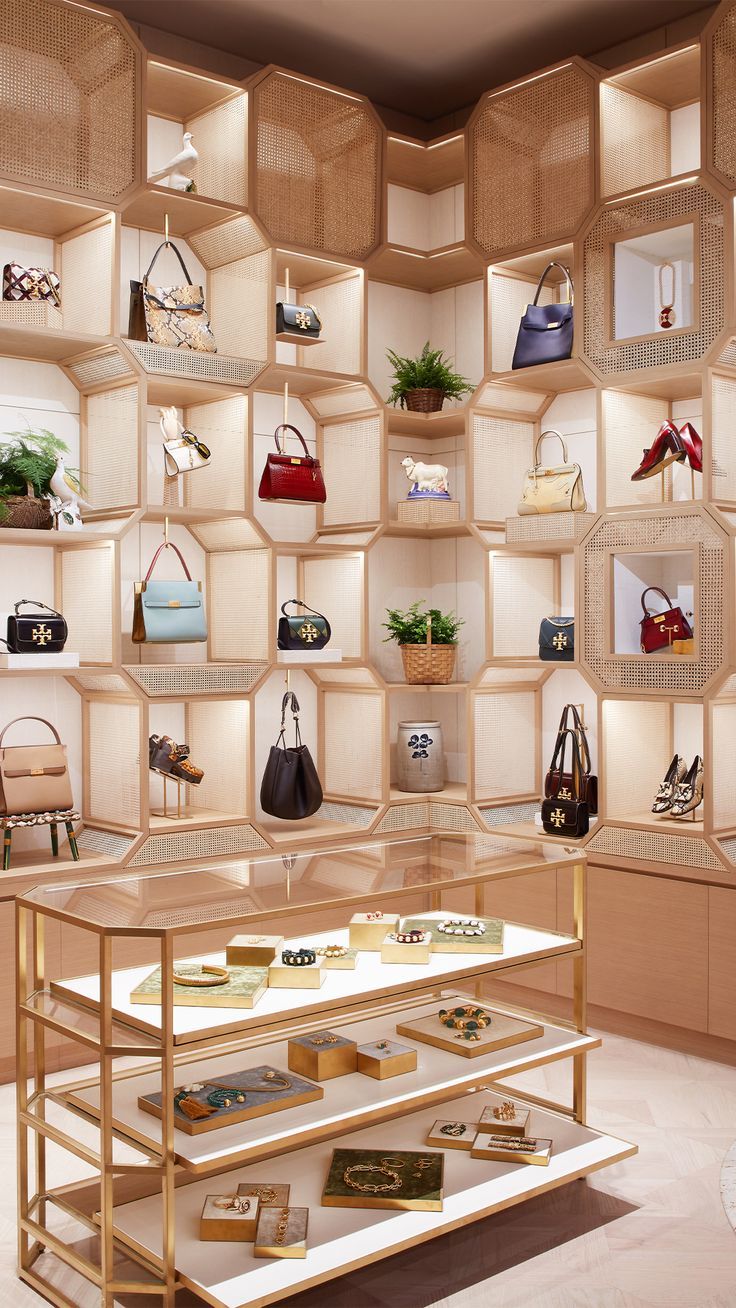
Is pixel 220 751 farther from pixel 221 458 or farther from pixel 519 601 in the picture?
pixel 519 601

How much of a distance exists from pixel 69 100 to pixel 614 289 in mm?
2098

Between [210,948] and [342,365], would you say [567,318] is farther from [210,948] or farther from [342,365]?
[210,948]

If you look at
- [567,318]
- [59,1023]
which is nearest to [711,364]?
[567,318]

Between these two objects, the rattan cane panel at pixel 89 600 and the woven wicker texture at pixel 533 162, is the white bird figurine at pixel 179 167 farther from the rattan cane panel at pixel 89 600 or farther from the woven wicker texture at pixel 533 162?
the rattan cane panel at pixel 89 600

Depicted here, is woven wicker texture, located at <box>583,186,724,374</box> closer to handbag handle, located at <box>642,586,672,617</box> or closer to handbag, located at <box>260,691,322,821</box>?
handbag handle, located at <box>642,586,672,617</box>

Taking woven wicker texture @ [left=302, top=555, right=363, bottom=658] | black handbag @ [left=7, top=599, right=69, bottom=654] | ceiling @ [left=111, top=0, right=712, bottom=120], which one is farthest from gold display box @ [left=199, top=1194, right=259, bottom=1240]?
ceiling @ [left=111, top=0, right=712, bottom=120]

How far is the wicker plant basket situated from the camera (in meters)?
5.28

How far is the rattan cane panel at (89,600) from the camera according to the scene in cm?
424

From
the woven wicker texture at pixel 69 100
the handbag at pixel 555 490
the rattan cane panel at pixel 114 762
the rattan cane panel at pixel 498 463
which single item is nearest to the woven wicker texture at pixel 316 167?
the woven wicker texture at pixel 69 100

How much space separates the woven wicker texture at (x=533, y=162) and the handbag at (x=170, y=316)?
131cm

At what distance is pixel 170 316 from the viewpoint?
4.46m

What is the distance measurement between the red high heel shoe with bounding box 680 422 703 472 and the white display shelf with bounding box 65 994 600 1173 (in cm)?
215

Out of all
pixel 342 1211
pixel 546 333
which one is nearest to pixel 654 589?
pixel 546 333

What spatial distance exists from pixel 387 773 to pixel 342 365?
5.78 feet
